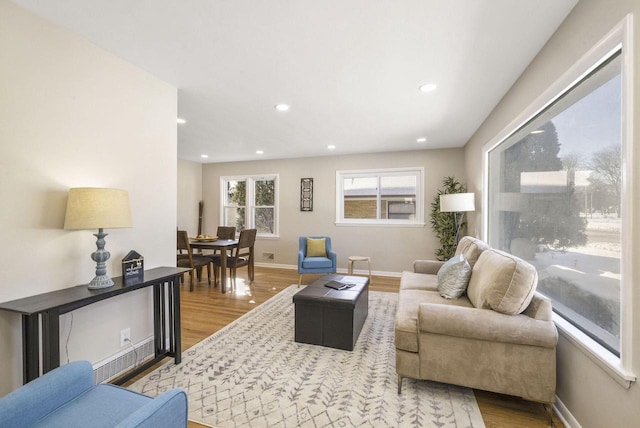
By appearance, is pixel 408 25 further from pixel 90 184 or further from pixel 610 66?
pixel 90 184

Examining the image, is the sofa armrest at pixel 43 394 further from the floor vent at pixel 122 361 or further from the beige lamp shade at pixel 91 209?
the floor vent at pixel 122 361

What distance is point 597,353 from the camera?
143 cm

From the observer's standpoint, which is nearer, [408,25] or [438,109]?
[408,25]

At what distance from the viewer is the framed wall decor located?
607 cm

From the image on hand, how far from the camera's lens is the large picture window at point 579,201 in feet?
4.79

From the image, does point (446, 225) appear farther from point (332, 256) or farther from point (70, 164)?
point (70, 164)

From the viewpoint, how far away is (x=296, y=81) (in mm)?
2570

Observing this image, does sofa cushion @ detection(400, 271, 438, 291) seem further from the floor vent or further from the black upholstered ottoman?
the floor vent

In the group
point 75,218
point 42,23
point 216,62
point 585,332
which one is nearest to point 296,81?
point 216,62

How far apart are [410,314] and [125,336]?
2299 millimetres

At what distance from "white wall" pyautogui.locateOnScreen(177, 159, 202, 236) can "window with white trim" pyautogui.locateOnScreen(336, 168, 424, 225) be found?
3394 mm

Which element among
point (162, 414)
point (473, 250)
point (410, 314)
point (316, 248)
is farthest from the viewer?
point (316, 248)

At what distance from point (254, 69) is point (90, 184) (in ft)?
5.07

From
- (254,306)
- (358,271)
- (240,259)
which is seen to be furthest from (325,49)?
(358,271)
